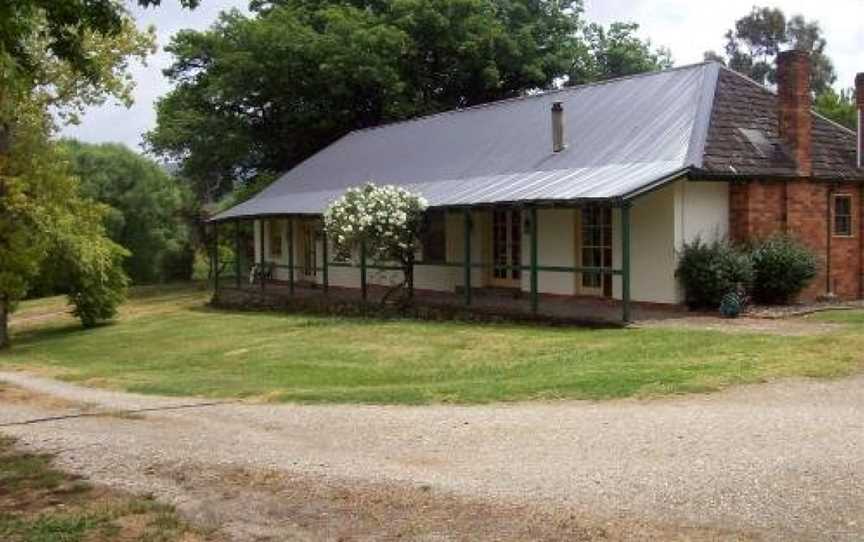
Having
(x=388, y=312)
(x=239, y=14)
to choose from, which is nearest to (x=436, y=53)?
(x=239, y=14)

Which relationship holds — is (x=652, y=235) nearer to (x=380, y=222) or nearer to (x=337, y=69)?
(x=380, y=222)

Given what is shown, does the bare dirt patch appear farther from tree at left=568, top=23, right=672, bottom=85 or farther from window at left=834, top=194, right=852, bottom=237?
tree at left=568, top=23, right=672, bottom=85

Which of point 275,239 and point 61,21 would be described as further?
point 275,239

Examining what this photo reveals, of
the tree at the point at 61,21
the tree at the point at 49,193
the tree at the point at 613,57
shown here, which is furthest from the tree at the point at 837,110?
the tree at the point at 61,21

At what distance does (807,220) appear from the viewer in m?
18.5

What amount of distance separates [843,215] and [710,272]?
470 centimetres

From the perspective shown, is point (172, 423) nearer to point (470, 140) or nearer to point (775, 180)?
point (775, 180)

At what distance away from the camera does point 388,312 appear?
67.7ft

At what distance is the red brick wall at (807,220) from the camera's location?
57.9 feet

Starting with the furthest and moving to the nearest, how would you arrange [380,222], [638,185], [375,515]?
[380,222]
[638,185]
[375,515]

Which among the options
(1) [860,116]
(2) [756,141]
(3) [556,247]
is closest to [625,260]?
(3) [556,247]

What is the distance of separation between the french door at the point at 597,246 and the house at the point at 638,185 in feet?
0.10

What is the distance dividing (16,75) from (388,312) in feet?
40.3

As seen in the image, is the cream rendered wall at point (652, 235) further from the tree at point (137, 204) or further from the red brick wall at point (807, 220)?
the tree at point (137, 204)
